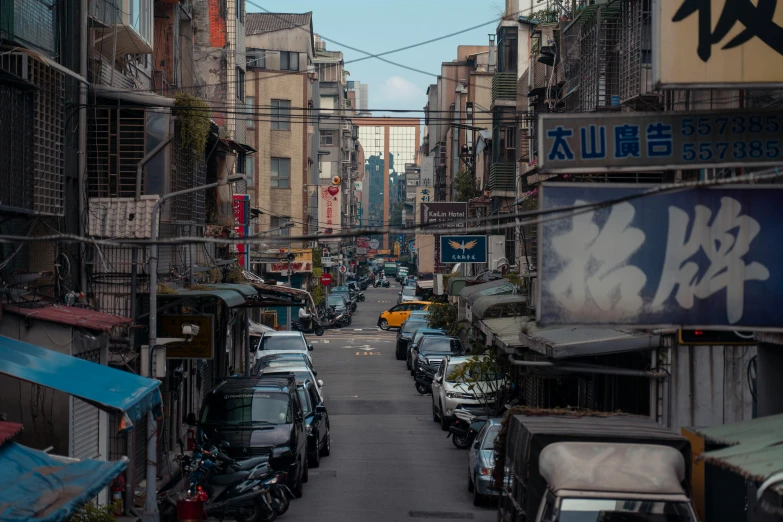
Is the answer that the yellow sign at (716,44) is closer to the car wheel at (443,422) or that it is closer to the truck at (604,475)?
the truck at (604,475)

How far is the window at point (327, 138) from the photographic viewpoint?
95938 mm

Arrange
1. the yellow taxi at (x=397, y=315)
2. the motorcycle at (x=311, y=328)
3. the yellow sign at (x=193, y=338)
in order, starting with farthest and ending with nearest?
the yellow taxi at (x=397, y=315) → the motorcycle at (x=311, y=328) → the yellow sign at (x=193, y=338)

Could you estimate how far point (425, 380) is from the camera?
34.4 meters

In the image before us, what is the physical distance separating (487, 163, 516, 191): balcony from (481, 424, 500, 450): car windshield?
993 inches

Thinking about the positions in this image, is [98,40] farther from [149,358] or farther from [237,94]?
[237,94]

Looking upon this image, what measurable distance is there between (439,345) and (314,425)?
54.2 feet

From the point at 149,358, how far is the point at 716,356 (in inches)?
354

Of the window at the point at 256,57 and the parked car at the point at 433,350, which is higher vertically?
the window at the point at 256,57

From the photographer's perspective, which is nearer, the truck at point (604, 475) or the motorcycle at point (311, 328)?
the truck at point (604, 475)

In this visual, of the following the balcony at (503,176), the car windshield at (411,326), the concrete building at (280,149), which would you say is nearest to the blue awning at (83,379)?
the balcony at (503,176)

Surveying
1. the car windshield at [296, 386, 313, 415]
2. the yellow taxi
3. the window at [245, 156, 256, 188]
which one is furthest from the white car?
the window at [245, 156, 256, 188]

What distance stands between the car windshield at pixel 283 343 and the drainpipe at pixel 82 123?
56.0 ft

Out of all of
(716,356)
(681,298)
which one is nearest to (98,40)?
(716,356)

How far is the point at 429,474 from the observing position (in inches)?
803
